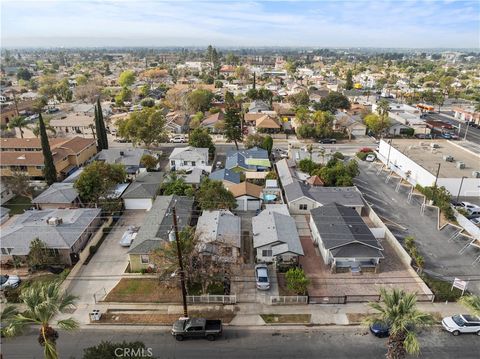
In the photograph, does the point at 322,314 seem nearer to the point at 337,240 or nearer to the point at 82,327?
Result: the point at 337,240

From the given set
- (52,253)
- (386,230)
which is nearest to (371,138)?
(386,230)

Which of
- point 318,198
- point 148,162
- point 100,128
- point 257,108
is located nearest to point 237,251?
point 318,198

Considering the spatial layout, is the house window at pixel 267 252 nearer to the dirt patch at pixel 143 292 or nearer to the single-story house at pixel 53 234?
the dirt patch at pixel 143 292

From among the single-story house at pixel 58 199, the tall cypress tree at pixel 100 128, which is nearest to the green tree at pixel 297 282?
the single-story house at pixel 58 199

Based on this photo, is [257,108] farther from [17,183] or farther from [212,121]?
[17,183]

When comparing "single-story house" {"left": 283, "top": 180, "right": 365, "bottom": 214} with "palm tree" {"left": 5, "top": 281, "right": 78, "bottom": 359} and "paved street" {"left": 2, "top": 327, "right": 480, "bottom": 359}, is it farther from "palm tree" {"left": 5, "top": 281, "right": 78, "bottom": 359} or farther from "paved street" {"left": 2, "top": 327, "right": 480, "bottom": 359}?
"palm tree" {"left": 5, "top": 281, "right": 78, "bottom": 359}

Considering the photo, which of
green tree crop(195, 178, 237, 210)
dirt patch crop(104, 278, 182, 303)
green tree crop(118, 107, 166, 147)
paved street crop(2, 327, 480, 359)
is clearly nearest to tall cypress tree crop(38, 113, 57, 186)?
green tree crop(118, 107, 166, 147)

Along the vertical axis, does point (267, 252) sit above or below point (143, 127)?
below
